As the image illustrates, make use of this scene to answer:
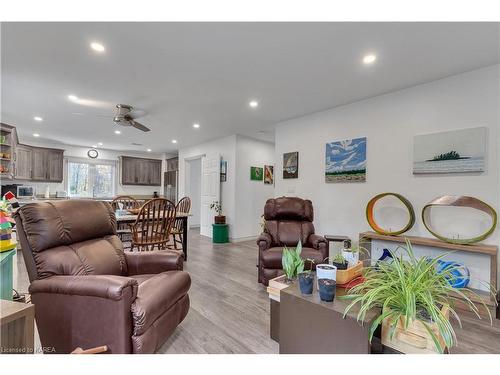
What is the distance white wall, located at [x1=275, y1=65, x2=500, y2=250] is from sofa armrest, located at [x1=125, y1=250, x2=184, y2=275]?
2.58 metres

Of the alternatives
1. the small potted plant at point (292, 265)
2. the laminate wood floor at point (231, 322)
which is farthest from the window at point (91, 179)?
the small potted plant at point (292, 265)

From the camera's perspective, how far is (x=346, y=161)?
355 centimetres

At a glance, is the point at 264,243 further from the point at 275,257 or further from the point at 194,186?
the point at 194,186

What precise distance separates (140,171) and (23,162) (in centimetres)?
284

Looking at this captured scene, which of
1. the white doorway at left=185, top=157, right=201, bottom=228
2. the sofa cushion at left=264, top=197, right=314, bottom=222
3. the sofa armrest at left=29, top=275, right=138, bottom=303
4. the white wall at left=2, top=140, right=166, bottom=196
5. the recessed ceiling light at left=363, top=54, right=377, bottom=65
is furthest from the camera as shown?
the white doorway at left=185, top=157, right=201, bottom=228

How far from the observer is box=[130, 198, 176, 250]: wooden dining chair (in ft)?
10.4

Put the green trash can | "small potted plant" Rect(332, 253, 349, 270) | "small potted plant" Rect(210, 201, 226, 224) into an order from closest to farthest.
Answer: "small potted plant" Rect(332, 253, 349, 270)
the green trash can
"small potted plant" Rect(210, 201, 226, 224)

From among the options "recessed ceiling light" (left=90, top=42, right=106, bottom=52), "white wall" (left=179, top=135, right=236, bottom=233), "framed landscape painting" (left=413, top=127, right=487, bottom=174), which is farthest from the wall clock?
"framed landscape painting" (left=413, top=127, right=487, bottom=174)

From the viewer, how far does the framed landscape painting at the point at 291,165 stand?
4219 millimetres

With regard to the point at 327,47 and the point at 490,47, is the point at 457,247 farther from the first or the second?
the point at 327,47

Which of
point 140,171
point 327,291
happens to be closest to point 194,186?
point 140,171

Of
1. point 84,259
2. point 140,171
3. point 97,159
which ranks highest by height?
point 97,159

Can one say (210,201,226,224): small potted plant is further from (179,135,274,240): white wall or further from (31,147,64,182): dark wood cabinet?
(31,147,64,182): dark wood cabinet
